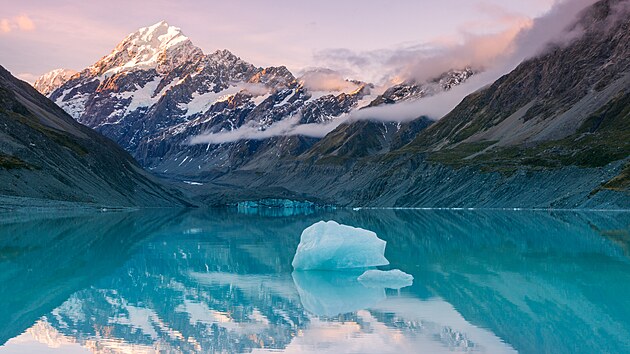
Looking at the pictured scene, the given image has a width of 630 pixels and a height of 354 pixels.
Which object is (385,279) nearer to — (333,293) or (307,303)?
(333,293)

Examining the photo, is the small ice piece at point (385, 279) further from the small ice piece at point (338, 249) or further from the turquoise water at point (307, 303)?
the small ice piece at point (338, 249)

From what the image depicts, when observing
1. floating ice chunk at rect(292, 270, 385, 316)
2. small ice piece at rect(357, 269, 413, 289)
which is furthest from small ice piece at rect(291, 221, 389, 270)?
small ice piece at rect(357, 269, 413, 289)

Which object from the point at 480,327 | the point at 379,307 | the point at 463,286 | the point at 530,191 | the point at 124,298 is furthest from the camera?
the point at 530,191

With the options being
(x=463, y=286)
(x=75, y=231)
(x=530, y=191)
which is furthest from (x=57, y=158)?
(x=463, y=286)

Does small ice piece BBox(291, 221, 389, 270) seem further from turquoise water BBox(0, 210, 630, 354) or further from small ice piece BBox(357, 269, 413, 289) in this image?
small ice piece BBox(357, 269, 413, 289)

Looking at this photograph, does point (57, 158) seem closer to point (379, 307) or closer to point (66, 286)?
point (66, 286)

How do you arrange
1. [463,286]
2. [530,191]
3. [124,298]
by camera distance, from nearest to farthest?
[124,298] → [463,286] → [530,191]

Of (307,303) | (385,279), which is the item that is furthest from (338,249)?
(307,303)

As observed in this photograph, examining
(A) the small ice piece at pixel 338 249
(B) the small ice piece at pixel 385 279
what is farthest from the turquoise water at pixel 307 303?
(A) the small ice piece at pixel 338 249
